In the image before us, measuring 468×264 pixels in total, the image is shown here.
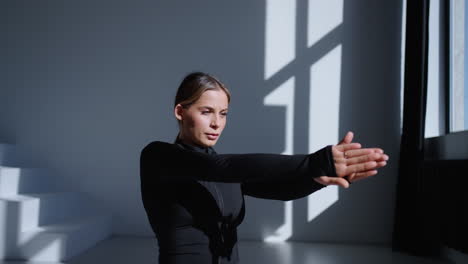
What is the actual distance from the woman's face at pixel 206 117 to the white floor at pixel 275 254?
82.3 inches

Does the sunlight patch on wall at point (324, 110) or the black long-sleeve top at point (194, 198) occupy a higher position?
the sunlight patch on wall at point (324, 110)

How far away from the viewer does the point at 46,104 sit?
412 cm

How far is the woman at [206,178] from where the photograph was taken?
0.84 metres

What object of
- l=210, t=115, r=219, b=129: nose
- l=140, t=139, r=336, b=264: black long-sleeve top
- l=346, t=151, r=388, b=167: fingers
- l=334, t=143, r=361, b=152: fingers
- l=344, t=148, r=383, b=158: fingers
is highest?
l=210, t=115, r=219, b=129: nose

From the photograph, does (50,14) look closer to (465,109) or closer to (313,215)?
(313,215)

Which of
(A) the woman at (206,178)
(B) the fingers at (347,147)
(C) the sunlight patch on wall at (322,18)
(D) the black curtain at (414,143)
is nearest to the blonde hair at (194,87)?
(A) the woman at (206,178)

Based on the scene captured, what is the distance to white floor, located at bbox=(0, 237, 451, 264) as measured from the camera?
2963 millimetres

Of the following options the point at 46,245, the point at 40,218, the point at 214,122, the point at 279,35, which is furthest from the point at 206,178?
the point at 279,35

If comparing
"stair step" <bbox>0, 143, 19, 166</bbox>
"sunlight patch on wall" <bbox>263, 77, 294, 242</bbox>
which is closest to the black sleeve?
"sunlight patch on wall" <bbox>263, 77, 294, 242</bbox>

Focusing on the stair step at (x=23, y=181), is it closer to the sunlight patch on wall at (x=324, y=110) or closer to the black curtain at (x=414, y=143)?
the sunlight patch on wall at (x=324, y=110)

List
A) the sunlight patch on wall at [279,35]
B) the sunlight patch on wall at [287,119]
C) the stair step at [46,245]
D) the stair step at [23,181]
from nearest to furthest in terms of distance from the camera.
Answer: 1. the stair step at [46,245]
2. the stair step at [23,181]
3. the sunlight patch on wall at [287,119]
4. the sunlight patch on wall at [279,35]

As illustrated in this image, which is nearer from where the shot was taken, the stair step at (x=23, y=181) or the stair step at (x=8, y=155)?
the stair step at (x=23, y=181)

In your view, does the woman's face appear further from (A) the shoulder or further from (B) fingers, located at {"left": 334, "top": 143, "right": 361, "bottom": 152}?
(B) fingers, located at {"left": 334, "top": 143, "right": 361, "bottom": 152}

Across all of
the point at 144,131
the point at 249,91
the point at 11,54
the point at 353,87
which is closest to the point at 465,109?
the point at 353,87
